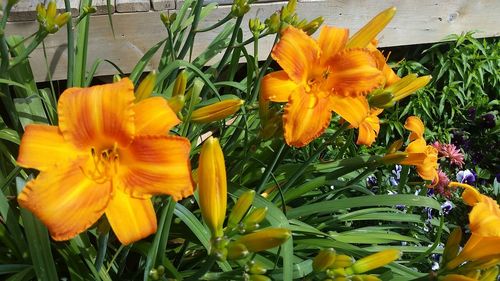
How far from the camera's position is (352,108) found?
48.6 inches

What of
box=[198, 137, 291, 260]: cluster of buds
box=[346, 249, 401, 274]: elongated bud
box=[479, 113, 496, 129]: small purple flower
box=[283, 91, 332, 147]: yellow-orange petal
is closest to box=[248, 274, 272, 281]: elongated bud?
box=[198, 137, 291, 260]: cluster of buds

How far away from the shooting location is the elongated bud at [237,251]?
3.18 feet

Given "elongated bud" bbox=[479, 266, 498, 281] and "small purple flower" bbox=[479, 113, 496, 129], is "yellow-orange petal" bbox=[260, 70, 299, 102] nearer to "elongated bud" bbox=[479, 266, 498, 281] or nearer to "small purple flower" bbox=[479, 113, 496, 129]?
"elongated bud" bbox=[479, 266, 498, 281]

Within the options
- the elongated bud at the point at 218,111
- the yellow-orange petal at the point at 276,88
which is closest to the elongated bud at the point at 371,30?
the yellow-orange petal at the point at 276,88

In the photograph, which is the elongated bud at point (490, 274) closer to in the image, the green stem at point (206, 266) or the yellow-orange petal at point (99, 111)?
the green stem at point (206, 266)

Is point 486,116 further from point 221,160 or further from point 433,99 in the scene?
point 221,160

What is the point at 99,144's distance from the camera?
1.02 metres

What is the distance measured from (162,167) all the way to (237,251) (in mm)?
188

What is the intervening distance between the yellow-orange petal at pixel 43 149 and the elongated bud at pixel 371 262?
541 mm

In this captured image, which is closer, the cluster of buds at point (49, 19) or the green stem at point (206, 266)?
the green stem at point (206, 266)

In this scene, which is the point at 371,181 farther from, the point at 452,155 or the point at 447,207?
the point at 452,155

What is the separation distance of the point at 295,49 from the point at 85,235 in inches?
25.7

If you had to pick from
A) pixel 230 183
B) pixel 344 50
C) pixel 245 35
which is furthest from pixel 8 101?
pixel 245 35

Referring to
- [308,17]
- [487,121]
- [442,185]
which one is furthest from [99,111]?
[487,121]
